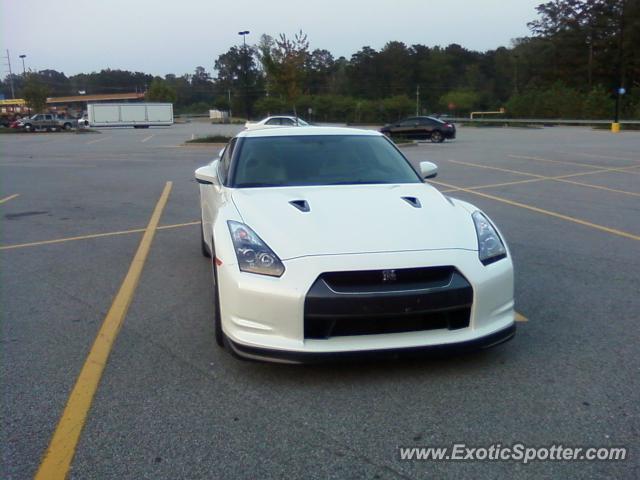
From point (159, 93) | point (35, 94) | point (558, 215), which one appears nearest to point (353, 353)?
point (558, 215)

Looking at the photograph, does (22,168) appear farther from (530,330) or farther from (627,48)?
(627,48)

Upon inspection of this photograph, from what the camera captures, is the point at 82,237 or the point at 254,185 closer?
the point at 254,185

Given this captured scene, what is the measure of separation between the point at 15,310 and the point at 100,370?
1660 millimetres

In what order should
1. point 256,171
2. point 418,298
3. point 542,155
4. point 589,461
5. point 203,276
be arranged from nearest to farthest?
point 589,461, point 418,298, point 256,171, point 203,276, point 542,155

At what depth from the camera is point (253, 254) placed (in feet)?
12.3

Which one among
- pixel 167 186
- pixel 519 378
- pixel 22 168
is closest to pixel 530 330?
pixel 519 378

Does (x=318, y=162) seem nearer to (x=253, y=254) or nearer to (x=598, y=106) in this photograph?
(x=253, y=254)

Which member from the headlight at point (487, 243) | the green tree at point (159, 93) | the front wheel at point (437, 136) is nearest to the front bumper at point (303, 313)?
the headlight at point (487, 243)

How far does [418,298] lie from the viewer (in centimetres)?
347

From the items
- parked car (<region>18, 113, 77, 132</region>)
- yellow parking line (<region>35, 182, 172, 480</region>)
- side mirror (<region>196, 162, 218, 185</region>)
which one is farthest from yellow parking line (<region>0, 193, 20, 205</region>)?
parked car (<region>18, 113, 77, 132</region>)

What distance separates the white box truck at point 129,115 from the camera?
6619 centimetres

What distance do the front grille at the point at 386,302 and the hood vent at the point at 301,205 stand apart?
31.6 inches

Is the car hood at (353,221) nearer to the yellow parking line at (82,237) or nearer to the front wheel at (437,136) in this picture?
the yellow parking line at (82,237)

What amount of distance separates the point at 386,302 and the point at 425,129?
3018 centimetres
